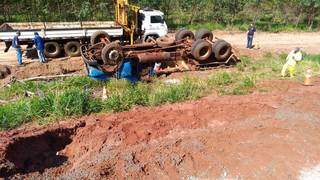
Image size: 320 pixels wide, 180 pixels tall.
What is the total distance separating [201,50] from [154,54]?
7.37 ft

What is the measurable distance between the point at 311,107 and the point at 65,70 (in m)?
10.5

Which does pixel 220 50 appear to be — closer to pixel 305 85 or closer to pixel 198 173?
pixel 305 85

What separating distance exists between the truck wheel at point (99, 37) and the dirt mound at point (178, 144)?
280 inches

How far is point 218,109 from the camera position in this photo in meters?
12.7

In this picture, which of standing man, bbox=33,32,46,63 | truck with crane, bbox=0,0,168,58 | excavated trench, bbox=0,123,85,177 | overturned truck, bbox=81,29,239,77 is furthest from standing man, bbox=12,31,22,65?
excavated trench, bbox=0,123,85,177

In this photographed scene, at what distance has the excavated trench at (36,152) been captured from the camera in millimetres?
9395

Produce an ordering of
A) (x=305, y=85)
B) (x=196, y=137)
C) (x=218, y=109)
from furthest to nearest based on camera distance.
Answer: (x=305, y=85) → (x=218, y=109) → (x=196, y=137)

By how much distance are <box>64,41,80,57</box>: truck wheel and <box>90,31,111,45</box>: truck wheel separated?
103 centimetres

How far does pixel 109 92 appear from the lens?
1437 cm

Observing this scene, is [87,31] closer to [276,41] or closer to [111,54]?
[111,54]

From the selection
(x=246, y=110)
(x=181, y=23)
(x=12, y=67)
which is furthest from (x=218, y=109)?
(x=181, y=23)

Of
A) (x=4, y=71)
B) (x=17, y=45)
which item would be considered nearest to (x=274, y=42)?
(x=17, y=45)

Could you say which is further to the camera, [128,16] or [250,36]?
[250,36]

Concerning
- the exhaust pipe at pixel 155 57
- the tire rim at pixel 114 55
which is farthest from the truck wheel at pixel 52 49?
the exhaust pipe at pixel 155 57
